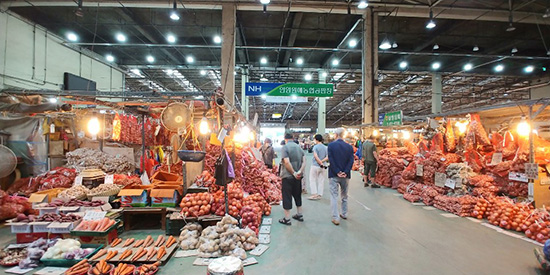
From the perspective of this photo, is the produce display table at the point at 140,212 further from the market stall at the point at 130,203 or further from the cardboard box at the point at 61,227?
the cardboard box at the point at 61,227

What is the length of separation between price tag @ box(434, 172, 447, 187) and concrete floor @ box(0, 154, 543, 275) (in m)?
1.40

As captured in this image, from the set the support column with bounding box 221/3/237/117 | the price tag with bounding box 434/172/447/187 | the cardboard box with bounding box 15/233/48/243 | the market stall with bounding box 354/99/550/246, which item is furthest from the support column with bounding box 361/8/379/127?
the cardboard box with bounding box 15/233/48/243

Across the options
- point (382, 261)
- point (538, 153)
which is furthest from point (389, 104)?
point (382, 261)

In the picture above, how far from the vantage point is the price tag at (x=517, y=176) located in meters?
5.19

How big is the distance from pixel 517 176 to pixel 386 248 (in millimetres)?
4254

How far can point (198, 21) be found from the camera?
1101 cm

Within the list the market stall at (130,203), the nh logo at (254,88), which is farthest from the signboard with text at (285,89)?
the market stall at (130,203)

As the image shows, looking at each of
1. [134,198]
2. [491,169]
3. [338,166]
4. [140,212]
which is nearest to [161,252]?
[140,212]

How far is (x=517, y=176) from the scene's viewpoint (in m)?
→ 5.38

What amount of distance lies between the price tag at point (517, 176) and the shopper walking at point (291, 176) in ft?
16.5

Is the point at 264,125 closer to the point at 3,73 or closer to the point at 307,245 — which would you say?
the point at 3,73

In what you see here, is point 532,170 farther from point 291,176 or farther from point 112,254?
point 112,254

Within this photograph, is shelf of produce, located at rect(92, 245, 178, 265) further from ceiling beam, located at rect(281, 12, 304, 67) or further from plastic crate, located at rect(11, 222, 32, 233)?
ceiling beam, located at rect(281, 12, 304, 67)

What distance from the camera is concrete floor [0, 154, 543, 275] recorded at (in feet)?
10.4
